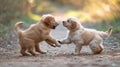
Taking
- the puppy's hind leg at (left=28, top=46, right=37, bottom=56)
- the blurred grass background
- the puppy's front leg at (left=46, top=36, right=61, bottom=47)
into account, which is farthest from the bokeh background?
the puppy's front leg at (left=46, top=36, right=61, bottom=47)

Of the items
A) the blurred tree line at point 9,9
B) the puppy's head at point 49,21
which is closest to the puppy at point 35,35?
the puppy's head at point 49,21

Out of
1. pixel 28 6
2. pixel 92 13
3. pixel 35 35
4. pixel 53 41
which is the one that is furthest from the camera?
pixel 92 13

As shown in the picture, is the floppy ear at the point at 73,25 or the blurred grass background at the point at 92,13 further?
the blurred grass background at the point at 92,13

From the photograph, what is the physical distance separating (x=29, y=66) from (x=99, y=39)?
2622mm

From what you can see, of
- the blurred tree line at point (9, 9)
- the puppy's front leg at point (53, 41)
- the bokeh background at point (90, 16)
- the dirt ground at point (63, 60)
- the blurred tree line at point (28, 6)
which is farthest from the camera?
the blurred tree line at point (9, 9)

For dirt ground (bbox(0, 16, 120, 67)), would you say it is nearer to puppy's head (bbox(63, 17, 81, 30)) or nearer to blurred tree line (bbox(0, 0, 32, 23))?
puppy's head (bbox(63, 17, 81, 30))

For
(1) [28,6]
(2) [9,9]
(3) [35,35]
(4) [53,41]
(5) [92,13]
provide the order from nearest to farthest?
(4) [53,41] → (3) [35,35] → (2) [9,9] → (1) [28,6] → (5) [92,13]

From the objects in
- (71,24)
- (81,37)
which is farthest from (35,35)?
(81,37)

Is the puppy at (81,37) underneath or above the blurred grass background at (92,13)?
underneath

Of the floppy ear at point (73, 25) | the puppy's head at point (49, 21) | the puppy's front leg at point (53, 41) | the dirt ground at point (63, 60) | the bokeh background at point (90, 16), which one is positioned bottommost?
the dirt ground at point (63, 60)

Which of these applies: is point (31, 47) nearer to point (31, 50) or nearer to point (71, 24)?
point (31, 50)

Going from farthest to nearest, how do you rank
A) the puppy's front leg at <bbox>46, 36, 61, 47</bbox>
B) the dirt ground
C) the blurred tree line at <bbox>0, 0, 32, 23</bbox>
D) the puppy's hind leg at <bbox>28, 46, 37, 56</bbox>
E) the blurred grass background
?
the blurred tree line at <bbox>0, 0, 32, 23</bbox>
the blurred grass background
the puppy's hind leg at <bbox>28, 46, 37, 56</bbox>
the puppy's front leg at <bbox>46, 36, 61, 47</bbox>
the dirt ground

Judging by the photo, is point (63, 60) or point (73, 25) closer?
point (63, 60)

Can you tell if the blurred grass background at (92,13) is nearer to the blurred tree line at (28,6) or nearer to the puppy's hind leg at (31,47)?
the blurred tree line at (28,6)
